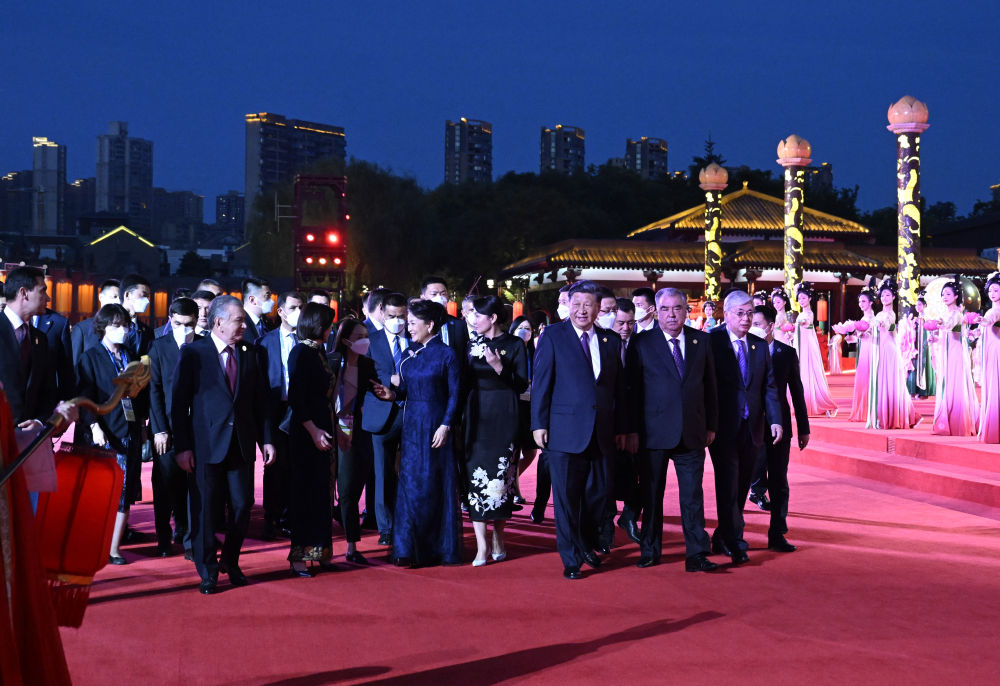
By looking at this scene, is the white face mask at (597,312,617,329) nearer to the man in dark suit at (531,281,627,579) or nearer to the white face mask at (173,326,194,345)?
the man in dark suit at (531,281,627,579)

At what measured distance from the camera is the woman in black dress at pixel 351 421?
21.9ft

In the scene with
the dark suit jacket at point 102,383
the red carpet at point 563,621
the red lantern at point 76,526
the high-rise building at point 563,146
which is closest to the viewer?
the red lantern at point 76,526

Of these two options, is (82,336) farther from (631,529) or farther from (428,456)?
(631,529)

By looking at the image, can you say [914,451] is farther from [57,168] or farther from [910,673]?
[57,168]

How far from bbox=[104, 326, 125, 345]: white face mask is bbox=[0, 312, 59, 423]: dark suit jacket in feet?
1.66

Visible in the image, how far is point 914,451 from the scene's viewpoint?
414 inches

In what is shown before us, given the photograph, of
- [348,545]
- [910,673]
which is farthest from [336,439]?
[910,673]

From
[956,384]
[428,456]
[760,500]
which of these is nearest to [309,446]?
[428,456]

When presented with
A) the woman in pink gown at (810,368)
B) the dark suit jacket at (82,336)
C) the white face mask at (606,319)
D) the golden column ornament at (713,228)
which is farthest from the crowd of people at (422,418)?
the golden column ornament at (713,228)

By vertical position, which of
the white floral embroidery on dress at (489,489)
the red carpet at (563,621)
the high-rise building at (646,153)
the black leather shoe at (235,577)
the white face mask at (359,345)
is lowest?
the red carpet at (563,621)

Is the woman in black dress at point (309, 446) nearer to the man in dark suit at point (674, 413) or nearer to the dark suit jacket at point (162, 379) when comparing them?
the dark suit jacket at point (162, 379)

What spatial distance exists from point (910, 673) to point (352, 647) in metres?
2.19

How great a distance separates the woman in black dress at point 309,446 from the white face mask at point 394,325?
1.06 meters

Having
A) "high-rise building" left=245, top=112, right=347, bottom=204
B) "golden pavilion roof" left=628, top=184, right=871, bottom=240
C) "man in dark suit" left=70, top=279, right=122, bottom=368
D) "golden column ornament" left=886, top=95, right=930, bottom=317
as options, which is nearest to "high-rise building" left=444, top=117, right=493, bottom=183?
"high-rise building" left=245, top=112, right=347, bottom=204
